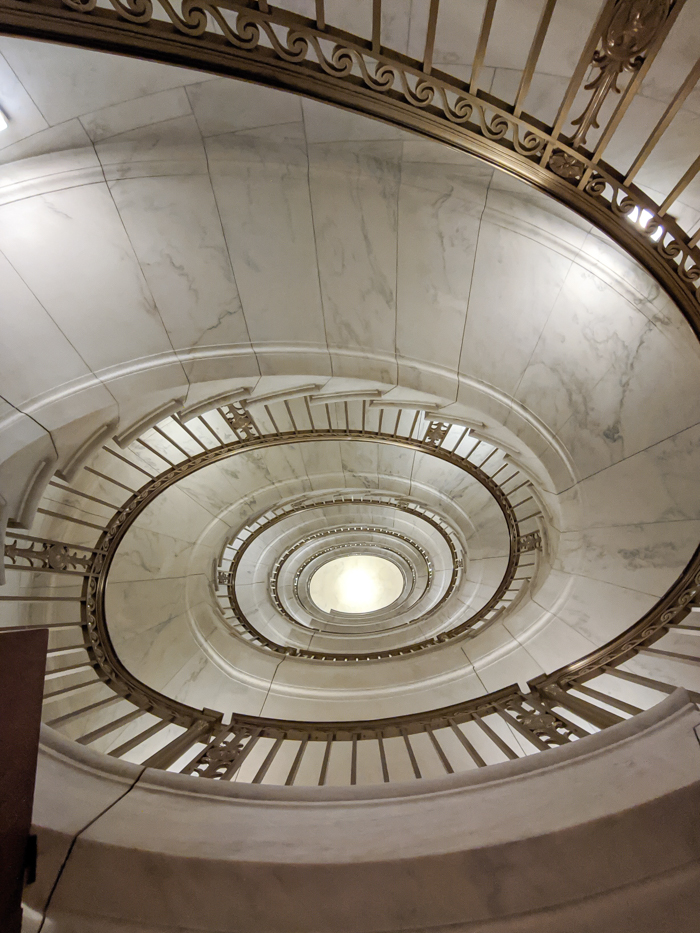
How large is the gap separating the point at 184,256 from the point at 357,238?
1223 mm

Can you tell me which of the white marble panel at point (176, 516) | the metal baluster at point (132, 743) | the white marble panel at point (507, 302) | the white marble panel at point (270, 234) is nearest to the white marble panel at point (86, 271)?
the white marble panel at point (270, 234)

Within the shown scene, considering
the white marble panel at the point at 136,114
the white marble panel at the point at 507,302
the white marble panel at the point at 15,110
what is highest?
the white marble panel at the point at 136,114

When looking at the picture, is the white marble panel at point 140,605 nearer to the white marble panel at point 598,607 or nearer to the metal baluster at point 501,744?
the metal baluster at point 501,744

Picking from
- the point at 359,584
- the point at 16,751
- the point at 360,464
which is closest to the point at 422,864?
the point at 16,751

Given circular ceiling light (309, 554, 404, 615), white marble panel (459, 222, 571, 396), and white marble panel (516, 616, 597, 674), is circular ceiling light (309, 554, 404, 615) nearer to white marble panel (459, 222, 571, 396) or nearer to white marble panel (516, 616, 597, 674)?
white marble panel (516, 616, 597, 674)

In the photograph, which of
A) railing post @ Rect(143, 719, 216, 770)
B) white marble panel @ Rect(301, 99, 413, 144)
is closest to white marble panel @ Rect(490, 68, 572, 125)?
white marble panel @ Rect(301, 99, 413, 144)

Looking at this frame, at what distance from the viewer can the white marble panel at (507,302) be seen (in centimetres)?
324

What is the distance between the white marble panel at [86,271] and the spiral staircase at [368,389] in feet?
0.06

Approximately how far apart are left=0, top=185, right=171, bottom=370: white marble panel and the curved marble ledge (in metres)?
2.83

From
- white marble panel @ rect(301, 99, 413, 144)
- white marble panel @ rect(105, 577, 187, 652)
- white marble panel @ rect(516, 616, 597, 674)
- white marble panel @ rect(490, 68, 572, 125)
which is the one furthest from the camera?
white marble panel @ rect(105, 577, 187, 652)

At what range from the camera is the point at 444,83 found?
2.04 metres

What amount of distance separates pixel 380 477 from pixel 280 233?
15.7 ft

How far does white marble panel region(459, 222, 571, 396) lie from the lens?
324 centimetres

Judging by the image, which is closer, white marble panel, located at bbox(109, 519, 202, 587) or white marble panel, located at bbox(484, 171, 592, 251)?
white marble panel, located at bbox(484, 171, 592, 251)
